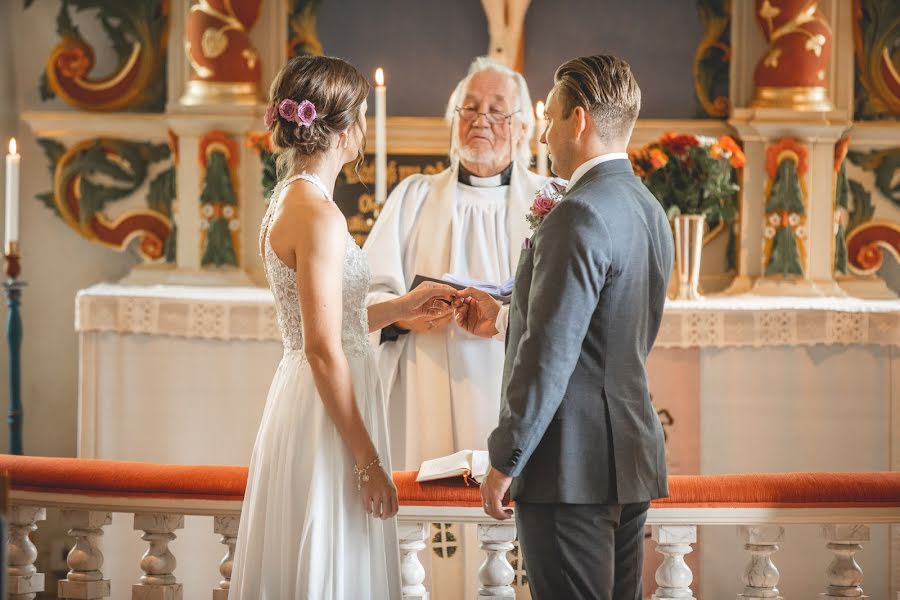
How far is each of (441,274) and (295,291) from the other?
1.49m

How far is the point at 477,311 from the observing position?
3.19 metres

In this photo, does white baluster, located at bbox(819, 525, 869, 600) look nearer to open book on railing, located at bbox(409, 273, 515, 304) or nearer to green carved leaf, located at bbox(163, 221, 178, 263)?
open book on railing, located at bbox(409, 273, 515, 304)

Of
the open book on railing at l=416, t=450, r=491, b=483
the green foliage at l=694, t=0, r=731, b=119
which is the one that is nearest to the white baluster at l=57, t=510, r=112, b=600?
the open book on railing at l=416, t=450, r=491, b=483

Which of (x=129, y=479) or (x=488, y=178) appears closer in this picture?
(x=129, y=479)

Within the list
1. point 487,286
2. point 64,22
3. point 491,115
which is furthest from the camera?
point 64,22

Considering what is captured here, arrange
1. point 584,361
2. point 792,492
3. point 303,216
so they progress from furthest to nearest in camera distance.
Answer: point 792,492
point 303,216
point 584,361

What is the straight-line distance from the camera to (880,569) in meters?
4.41

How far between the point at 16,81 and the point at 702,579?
12.5ft

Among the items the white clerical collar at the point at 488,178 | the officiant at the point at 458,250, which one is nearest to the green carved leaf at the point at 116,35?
the officiant at the point at 458,250

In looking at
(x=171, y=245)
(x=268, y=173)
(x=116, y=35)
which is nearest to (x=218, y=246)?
(x=171, y=245)

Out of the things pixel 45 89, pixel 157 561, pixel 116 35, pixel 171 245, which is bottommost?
pixel 157 561

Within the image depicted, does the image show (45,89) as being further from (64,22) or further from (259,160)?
(259,160)

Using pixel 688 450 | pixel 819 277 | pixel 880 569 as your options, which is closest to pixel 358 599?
pixel 688 450

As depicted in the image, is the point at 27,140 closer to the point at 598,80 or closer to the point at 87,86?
the point at 87,86
